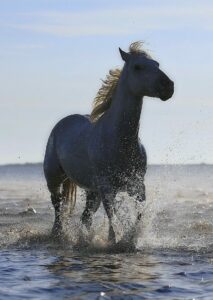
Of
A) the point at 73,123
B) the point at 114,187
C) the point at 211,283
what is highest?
the point at 73,123

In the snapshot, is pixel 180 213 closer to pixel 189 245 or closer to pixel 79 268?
pixel 189 245

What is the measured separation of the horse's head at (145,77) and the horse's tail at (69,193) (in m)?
3.01

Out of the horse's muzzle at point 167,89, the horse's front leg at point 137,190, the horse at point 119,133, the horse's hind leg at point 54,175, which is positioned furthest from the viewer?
the horse's hind leg at point 54,175

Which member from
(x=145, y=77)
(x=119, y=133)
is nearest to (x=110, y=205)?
(x=119, y=133)

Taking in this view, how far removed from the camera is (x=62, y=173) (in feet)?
39.0

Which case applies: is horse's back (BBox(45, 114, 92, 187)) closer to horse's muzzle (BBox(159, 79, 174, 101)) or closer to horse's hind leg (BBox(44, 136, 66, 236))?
horse's hind leg (BBox(44, 136, 66, 236))

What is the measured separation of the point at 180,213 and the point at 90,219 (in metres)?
4.61

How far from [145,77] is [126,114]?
574 millimetres

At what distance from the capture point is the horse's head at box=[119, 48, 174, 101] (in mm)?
8906

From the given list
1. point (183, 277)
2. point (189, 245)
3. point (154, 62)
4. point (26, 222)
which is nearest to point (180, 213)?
point (26, 222)

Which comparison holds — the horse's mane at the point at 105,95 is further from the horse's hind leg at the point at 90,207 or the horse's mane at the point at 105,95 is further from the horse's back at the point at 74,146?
the horse's hind leg at the point at 90,207

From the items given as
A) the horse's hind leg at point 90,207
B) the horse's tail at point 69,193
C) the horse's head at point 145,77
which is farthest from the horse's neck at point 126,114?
the horse's tail at point 69,193

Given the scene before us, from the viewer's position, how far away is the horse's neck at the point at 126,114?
943 cm

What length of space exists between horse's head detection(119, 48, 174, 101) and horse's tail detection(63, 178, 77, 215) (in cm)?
301
